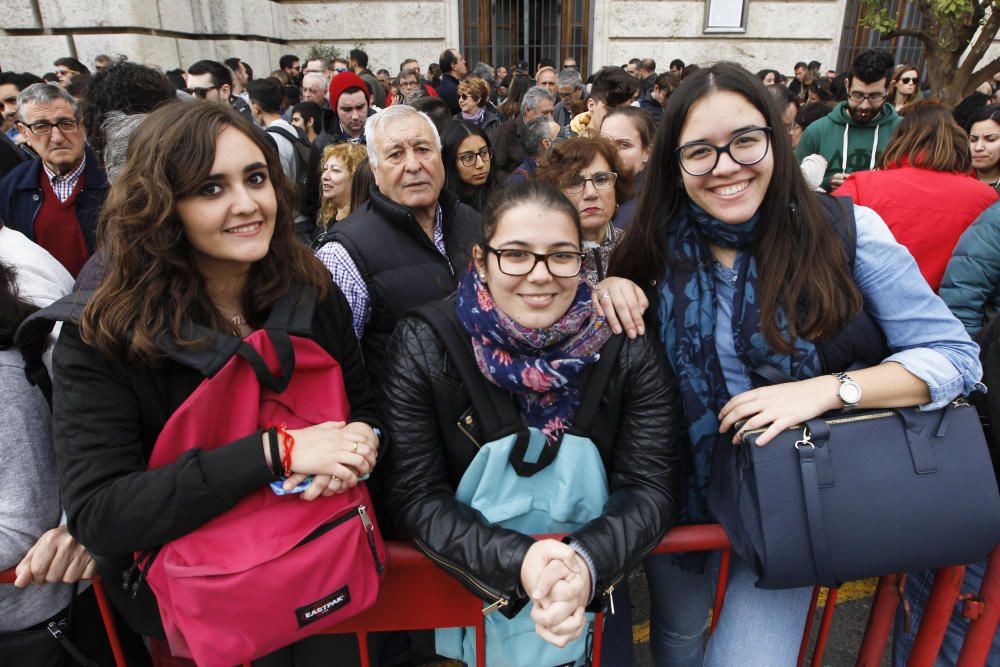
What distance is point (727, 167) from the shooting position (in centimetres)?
163

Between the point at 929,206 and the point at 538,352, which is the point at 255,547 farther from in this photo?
the point at 929,206

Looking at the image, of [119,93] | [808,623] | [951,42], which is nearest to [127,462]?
[808,623]

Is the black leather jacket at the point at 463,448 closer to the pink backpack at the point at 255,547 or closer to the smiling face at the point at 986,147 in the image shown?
the pink backpack at the point at 255,547

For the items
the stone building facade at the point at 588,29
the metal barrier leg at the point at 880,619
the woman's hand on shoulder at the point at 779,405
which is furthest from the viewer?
the stone building facade at the point at 588,29

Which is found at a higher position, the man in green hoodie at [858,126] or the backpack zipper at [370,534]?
the man in green hoodie at [858,126]

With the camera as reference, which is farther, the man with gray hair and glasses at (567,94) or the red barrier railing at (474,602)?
the man with gray hair and glasses at (567,94)

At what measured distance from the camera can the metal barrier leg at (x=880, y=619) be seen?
72.3 inches

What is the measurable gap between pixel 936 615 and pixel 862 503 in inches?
25.6

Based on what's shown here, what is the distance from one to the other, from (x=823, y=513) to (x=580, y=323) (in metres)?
0.75

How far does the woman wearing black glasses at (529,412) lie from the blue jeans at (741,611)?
0.38m

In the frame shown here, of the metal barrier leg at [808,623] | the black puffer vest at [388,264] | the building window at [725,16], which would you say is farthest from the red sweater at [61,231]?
the building window at [725,16]

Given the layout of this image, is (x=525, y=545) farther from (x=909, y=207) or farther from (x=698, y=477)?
(x=909, y=207)

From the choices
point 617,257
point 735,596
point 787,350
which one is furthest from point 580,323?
point 735,596

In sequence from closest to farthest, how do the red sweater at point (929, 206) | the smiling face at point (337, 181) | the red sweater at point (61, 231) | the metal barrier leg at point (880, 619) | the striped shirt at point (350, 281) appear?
the metal barrier leg at point (880, 619) → the striped shirt at point (350, 281) → the red sweater at point (929, 206) → the red sweater at point (61, 231) → the smiling face at point (337, 181)
